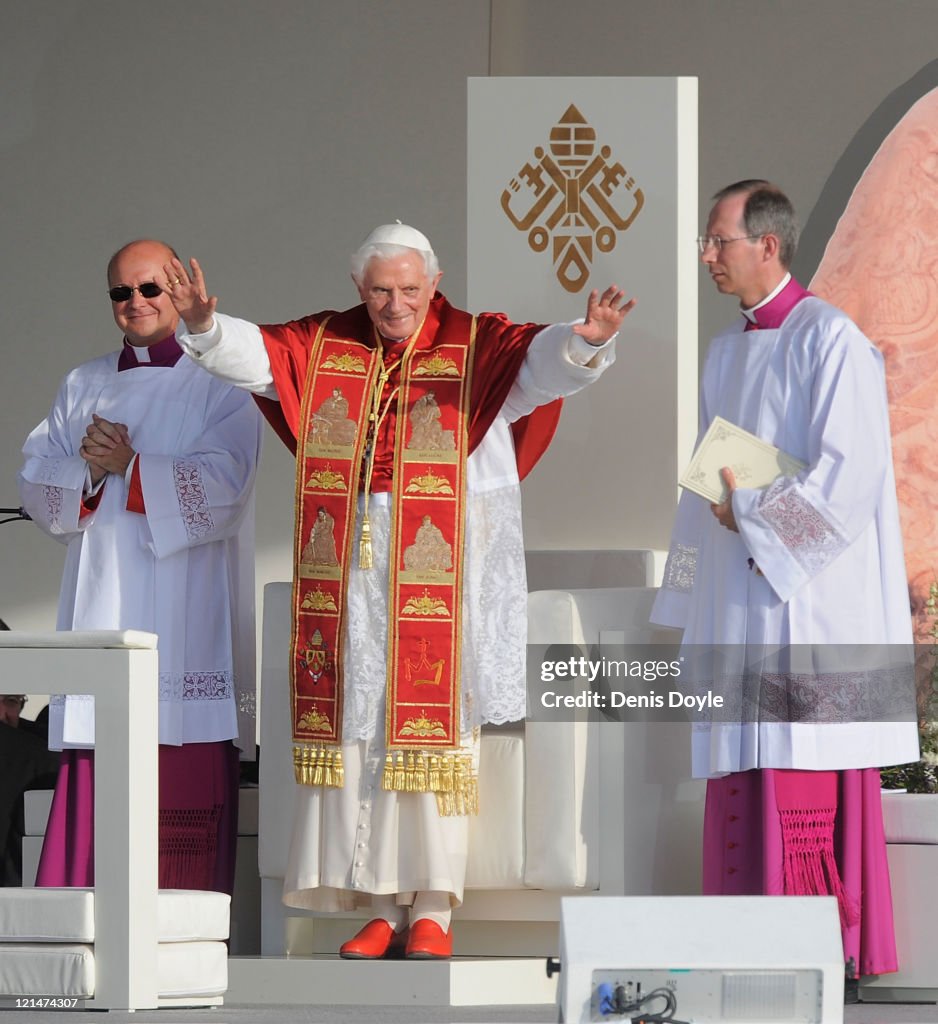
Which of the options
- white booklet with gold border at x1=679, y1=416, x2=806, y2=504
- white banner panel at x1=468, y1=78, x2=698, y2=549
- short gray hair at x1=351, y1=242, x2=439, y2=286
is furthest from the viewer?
white banner panel at x1=468, y1=78, x2=698, y2=549

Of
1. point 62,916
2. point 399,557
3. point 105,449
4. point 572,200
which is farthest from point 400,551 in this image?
point 62,916

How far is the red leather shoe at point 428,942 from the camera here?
16.9 ft

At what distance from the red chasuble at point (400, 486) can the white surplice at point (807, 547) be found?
542mm

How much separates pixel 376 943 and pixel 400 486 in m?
1.12

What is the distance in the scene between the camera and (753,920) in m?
3.44

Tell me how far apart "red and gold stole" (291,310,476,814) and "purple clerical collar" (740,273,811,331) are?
0.72 metres

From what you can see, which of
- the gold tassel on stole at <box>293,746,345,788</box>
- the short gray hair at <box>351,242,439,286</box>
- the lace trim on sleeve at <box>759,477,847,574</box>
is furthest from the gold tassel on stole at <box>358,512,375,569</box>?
the lace trim on sleeve at <box>759,477,847,574</box>

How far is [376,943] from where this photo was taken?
17.2 feet

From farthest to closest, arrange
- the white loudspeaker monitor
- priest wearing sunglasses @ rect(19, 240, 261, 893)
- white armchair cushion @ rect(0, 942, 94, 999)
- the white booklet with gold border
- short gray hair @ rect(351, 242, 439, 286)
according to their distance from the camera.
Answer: priest wearing sunglasses @ rect(19, 240, 261, 893), short gray hair @ rect(351, 242, 439, 286), the white booklet with gold border, white armchair cushion @ rect(0, 942, 94, 999), the white loudspeaker monitor

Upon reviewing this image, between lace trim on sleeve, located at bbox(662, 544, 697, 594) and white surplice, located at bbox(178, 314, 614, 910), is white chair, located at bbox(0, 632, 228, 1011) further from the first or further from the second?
lace trim on sleeve, located at bbox(662, 544, 697, 594)

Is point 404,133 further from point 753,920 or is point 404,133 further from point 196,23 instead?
point 753,920

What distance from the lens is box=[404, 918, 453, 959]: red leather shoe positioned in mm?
5141

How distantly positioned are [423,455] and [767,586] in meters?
0.92

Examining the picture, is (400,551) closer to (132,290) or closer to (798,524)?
(798,524)
